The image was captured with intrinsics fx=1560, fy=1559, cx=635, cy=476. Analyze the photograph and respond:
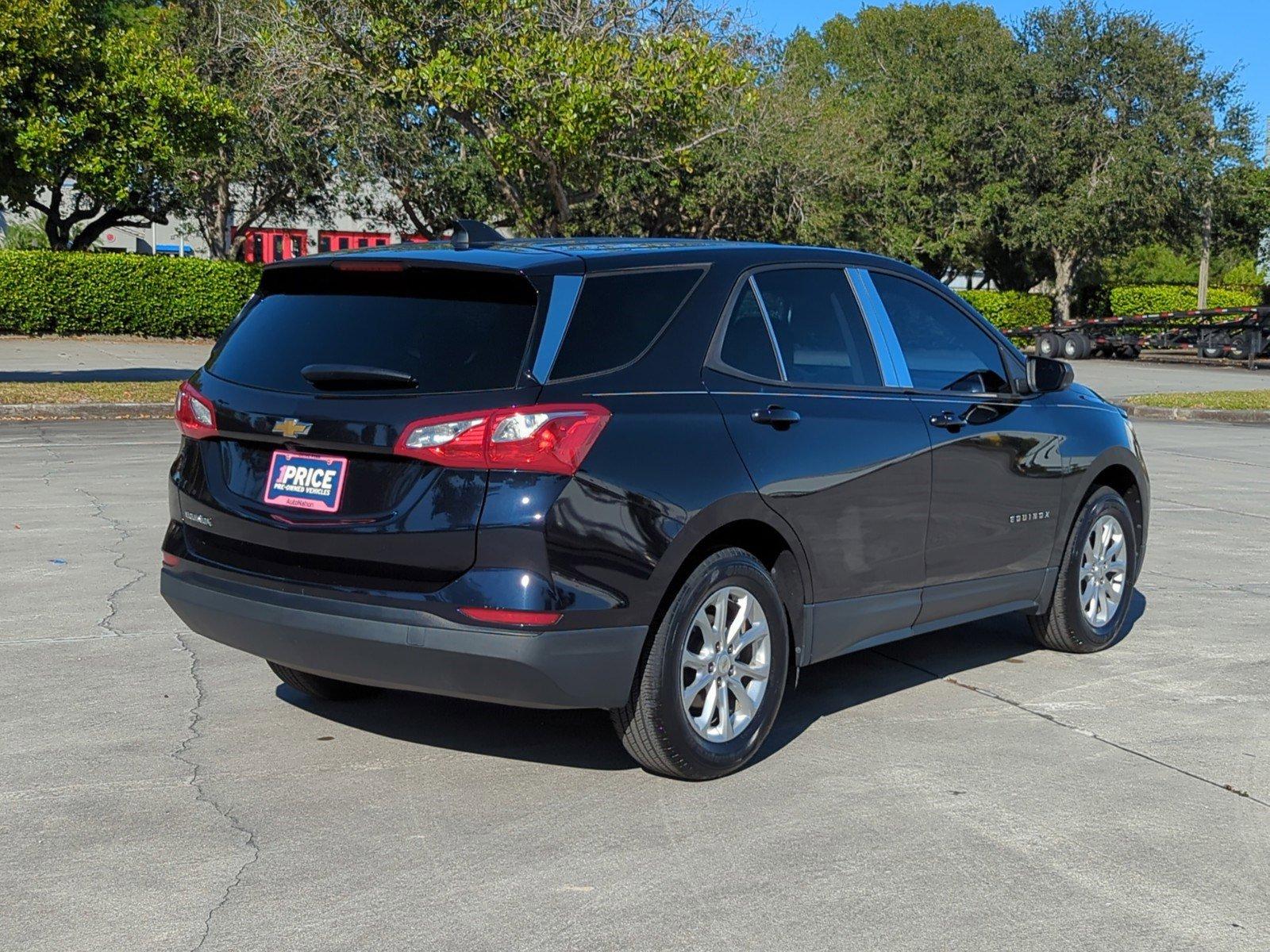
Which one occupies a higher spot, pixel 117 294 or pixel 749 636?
pixel 117 294

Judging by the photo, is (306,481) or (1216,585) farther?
(1216,585)

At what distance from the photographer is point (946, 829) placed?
4590mm

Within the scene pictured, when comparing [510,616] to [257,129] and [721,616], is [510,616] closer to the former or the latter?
[721,616]

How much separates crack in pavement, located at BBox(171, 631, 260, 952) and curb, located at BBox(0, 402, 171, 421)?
43.0 ft

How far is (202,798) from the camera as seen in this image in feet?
15.6

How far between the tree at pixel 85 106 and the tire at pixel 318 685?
53.5 ft

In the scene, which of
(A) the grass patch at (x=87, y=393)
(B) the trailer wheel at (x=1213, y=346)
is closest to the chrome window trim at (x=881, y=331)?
Answer: (A) the grass patch at (x=87, y=393)

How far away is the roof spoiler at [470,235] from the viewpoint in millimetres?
5266

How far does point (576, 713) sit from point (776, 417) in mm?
1461

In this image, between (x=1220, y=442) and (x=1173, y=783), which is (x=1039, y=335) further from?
(x=1173, y=783)

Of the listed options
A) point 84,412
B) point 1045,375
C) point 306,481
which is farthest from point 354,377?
point 84,412

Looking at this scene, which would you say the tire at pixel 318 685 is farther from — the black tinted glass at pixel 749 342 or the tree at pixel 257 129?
the tree at pixel 257 129

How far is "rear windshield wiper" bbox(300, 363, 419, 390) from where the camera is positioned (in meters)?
4.70

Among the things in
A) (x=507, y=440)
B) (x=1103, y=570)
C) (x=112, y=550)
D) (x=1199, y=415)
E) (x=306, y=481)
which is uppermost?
(x=507, y=440)
